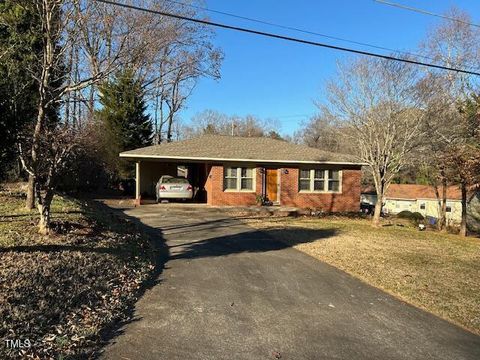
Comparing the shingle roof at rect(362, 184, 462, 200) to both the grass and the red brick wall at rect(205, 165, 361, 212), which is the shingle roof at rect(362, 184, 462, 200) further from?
the grass

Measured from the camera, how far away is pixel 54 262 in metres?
6.60

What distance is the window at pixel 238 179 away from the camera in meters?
22.8

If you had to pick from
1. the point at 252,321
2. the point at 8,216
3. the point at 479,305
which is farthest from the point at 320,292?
the point at 8,216

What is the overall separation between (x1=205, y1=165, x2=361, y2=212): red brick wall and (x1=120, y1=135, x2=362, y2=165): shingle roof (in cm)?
72

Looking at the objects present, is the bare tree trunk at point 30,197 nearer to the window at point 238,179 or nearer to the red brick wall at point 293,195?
the red brick wall at point 293,195

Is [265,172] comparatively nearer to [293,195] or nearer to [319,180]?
[293,195]

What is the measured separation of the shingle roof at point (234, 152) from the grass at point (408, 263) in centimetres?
698

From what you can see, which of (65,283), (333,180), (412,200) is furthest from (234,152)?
(412,200)

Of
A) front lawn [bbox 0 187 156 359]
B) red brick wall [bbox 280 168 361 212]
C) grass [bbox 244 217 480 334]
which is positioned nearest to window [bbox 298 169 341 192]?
red brick wall [bbox 280 168 361 212]

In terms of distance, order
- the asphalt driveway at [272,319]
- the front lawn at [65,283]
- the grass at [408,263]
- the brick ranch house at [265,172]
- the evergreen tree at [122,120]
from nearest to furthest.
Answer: the front lawn at [65,283] < the asphalt driveway at [272,319] < the grass at [408,263] < the brick ranch house at [265,172] < the evergreen tree at [122,120]

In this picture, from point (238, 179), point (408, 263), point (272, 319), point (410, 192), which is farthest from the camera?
point (410, 192)

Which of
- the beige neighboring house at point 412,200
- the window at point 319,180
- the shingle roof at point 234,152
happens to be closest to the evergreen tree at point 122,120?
the shingle roof at point 234,152

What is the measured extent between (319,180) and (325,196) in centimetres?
93

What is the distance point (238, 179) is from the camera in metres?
22.9
